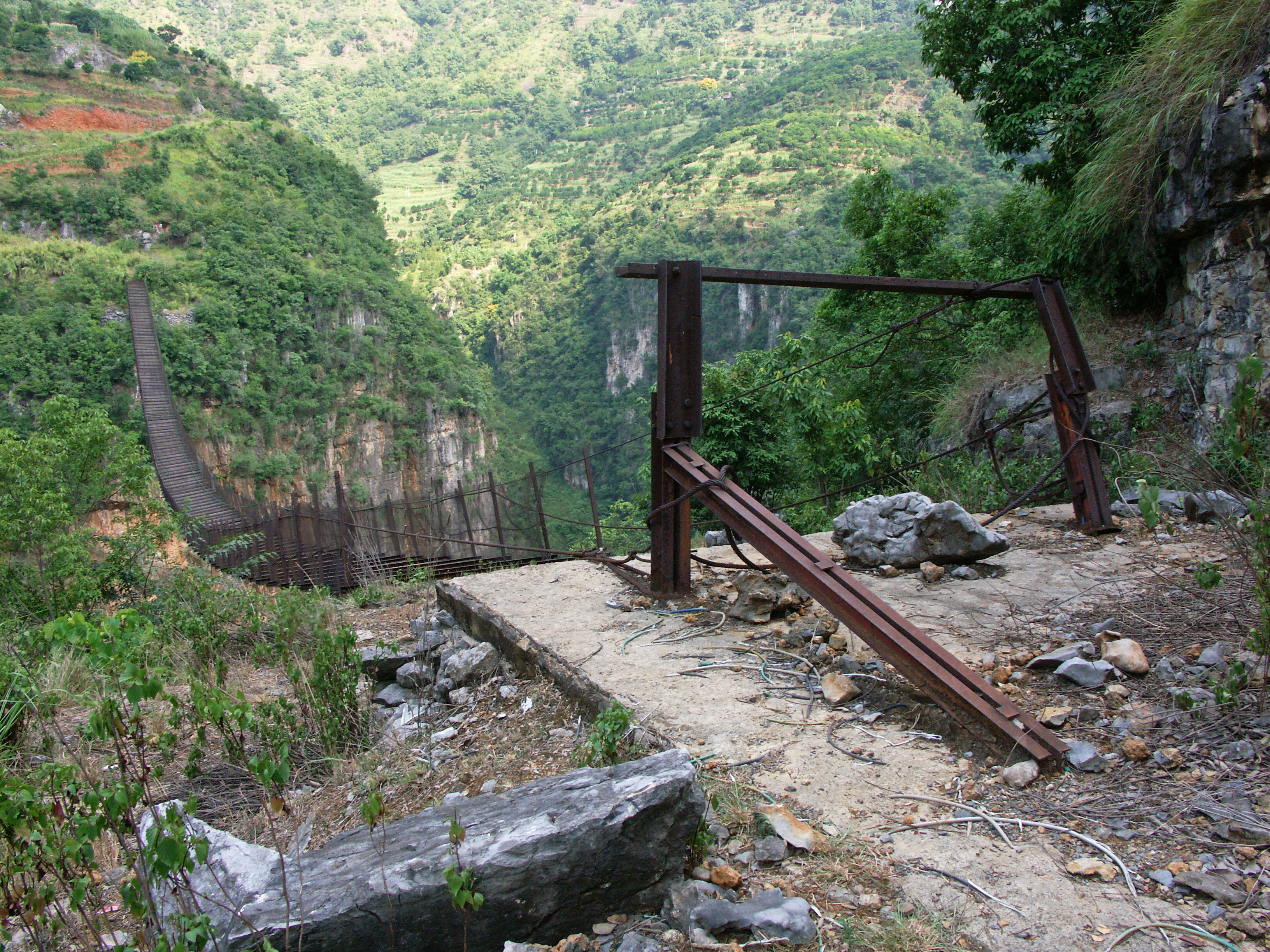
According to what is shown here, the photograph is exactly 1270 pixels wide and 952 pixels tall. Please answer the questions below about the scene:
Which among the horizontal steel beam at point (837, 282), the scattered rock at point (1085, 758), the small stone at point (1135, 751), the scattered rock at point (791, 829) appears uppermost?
the horizontal steel beam at point (837, 282)

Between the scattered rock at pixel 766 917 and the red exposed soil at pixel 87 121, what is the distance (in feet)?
214

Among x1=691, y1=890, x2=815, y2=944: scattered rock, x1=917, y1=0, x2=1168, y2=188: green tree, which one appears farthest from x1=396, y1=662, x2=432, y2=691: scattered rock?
x1=917, y1=0, x2=1168, y2=188: green tree

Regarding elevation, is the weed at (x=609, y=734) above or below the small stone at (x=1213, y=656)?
below

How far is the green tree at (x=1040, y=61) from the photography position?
25.4 ft

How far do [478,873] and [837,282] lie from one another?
128 inches

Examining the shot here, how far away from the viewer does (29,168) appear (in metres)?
44.2

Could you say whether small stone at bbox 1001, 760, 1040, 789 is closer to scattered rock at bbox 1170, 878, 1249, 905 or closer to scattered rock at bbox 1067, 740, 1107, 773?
scattered rock at bbox 1067, 740, 1107, 773

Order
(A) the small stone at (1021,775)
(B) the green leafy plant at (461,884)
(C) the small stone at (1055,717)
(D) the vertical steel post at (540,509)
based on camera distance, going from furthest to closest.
A: (D) the vertical steel post at (540,509)
(C) the small stone at (1055,717)
(A) the small stone at (1021,775)
(B) the green leafy plant at (461,884)

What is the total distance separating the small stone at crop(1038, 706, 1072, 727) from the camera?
2256 millimetres

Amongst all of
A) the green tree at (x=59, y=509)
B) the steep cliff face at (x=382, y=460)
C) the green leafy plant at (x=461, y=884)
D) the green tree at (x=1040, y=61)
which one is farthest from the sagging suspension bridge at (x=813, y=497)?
the steep cliff face at (x=382, y=460)

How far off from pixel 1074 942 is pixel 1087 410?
3530 millimetres

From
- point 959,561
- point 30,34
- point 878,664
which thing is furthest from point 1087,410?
point 30,34

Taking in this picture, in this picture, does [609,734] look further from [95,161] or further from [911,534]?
[95,161]

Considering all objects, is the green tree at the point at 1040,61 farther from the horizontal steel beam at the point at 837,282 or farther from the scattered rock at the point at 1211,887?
the scattered rock at the point at 1211,887
